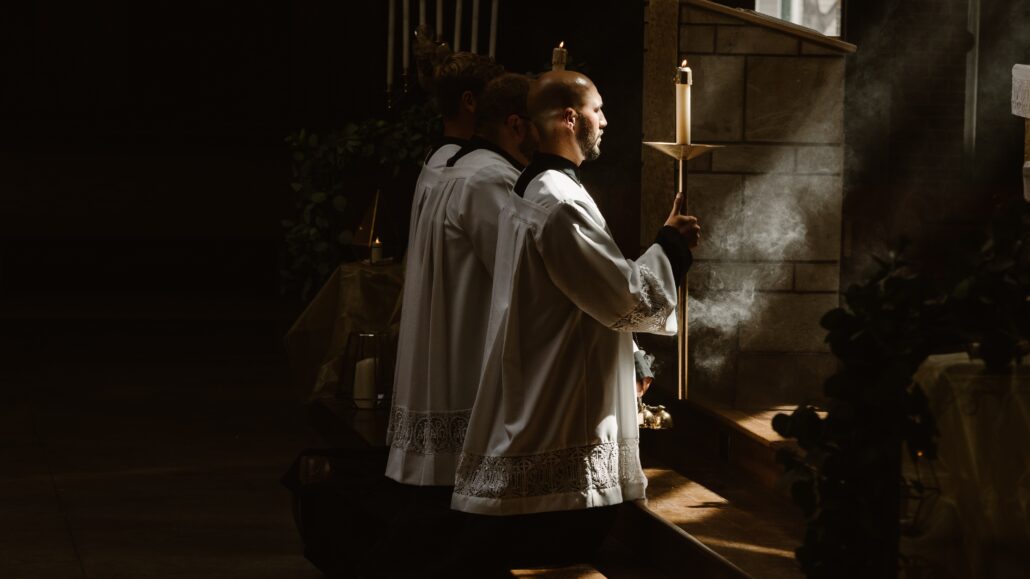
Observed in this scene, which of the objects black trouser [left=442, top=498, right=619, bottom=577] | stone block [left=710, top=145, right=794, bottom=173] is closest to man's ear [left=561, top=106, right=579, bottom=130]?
black trouser [left=442, top=498, right=619, bottom=577]

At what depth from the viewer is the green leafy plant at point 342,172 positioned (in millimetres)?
6547

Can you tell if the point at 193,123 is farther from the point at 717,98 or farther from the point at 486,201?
the point at 486,201

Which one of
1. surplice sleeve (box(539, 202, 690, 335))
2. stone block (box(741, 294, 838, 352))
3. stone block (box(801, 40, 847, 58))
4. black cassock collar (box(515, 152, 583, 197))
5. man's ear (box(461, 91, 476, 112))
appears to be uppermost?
stone block (box(801, 40, 847, 58))

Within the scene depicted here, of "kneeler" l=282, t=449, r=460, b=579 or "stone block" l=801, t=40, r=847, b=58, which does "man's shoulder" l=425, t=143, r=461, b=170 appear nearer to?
"kneeler" l=282, t=449, r=460, b=579

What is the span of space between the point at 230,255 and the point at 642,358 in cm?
668

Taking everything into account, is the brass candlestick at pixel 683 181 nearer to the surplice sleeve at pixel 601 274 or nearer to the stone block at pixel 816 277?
the surplice sleeve at pixel 601 274

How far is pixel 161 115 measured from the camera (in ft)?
32.6

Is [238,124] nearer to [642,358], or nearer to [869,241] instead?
[869,241]

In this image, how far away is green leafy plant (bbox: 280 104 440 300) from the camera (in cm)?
655

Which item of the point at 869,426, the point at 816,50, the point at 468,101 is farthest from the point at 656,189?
the point at 869,426

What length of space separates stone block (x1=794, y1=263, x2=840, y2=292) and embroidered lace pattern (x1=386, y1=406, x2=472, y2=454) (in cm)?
150

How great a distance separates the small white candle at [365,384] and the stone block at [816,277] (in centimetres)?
185

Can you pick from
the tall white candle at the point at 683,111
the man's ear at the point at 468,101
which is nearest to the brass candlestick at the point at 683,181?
the tall white candle at the point at 683,111

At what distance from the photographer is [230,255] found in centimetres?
1029
